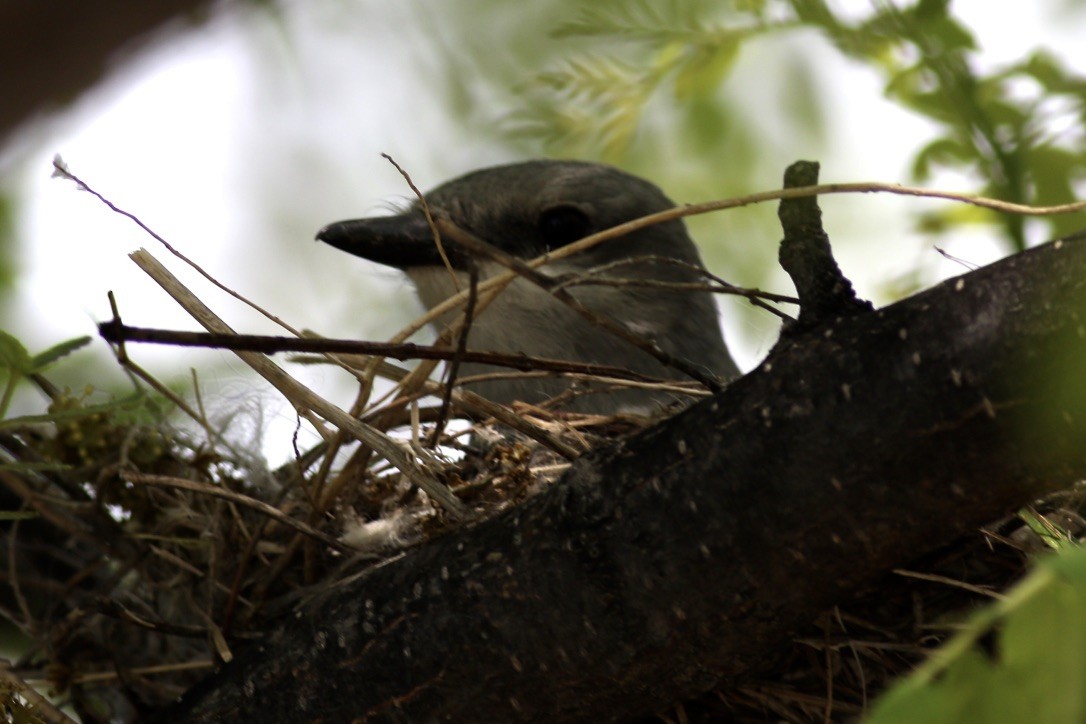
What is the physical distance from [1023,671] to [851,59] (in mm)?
1688

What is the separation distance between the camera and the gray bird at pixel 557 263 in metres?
3.31

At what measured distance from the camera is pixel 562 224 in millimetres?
3508

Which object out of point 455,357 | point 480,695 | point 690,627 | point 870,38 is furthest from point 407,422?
point 870,38

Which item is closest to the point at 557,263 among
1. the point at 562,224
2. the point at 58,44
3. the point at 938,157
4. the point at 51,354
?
the point at 562,224

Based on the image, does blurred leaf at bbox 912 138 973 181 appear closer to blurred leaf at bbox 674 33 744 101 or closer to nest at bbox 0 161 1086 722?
blurred leaf at bbox 674 33 744 101

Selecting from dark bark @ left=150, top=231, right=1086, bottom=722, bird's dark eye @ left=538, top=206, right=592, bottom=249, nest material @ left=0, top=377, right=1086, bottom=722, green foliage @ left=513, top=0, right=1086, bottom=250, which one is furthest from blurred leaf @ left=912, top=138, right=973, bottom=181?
bird's dark eye @ left=538, top=206, right=592, bottom=249

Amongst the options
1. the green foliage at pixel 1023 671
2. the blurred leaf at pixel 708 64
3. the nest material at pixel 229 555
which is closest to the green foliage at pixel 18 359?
the nest material at pixel 229 555

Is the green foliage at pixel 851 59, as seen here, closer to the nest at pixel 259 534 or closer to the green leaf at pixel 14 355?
the nest at pixel 259 534

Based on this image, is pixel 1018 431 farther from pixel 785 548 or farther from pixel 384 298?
pixel 384 298

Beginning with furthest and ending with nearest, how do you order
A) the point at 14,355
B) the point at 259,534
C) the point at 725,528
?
the point at 259,534
the point at 14,355
the point at 725,528

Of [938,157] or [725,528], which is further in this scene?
[938,157]

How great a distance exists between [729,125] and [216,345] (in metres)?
2.31

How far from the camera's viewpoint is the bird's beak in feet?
10.8

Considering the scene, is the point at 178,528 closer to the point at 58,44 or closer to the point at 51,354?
the point at 51,354
